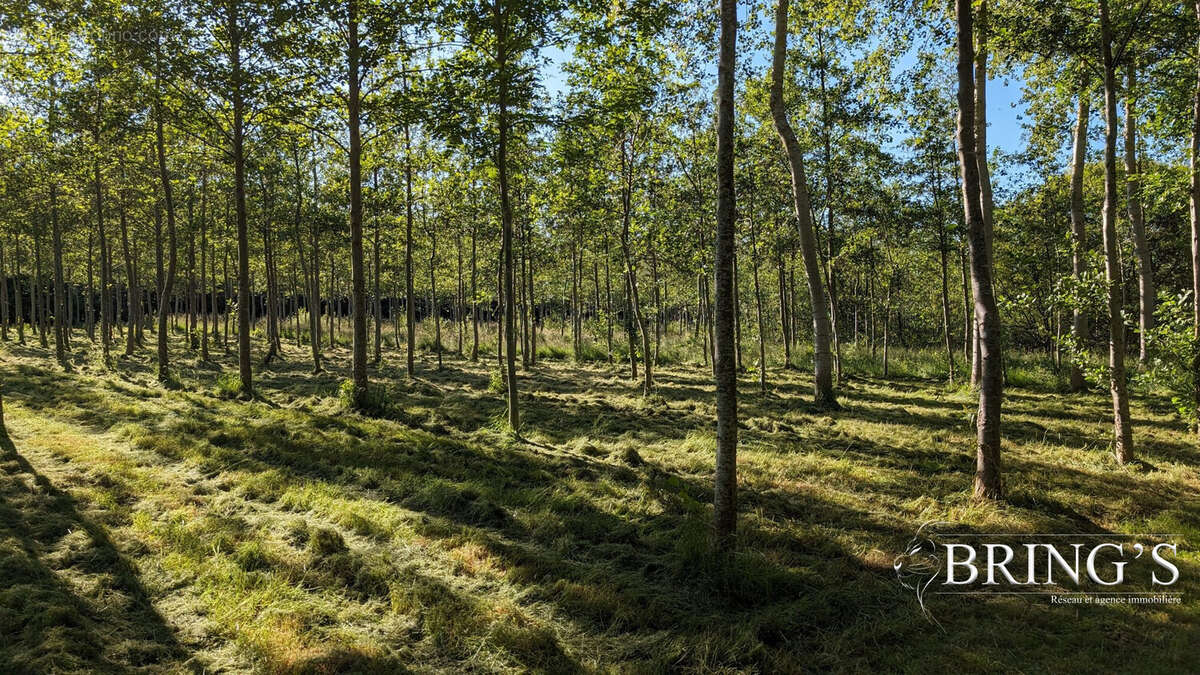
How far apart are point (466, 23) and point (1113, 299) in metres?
13.0

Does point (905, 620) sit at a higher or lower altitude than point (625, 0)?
lower

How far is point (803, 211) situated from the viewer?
47.1 feet

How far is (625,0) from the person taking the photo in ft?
31.7

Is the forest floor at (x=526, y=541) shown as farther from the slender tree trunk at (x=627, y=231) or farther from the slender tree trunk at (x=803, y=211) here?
the slender tree trunk at (x=627, y=231)

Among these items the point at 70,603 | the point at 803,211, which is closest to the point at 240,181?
the point at 70,603

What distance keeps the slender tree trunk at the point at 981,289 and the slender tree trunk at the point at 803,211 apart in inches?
258

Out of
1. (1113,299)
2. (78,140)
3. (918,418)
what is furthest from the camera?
(78,140)

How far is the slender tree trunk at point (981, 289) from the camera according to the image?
282 inches

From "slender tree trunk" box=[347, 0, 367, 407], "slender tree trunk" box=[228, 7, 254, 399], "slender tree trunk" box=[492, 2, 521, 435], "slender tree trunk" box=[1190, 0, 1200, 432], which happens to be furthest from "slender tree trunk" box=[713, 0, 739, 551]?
"slender tree trunk" box=[228, 7, 254, 399]

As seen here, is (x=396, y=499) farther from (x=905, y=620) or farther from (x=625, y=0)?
(x=625, y=0)

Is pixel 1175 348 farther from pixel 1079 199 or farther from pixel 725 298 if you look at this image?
pixel 1079 199

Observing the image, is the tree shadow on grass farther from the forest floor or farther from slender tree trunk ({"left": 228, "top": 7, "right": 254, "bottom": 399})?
slender tree trunk ({"left": 228, "top": 7, "right": 254, "bottom": 399})

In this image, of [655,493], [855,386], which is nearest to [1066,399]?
[855,386]

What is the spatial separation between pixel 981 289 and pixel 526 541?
22.9ft
